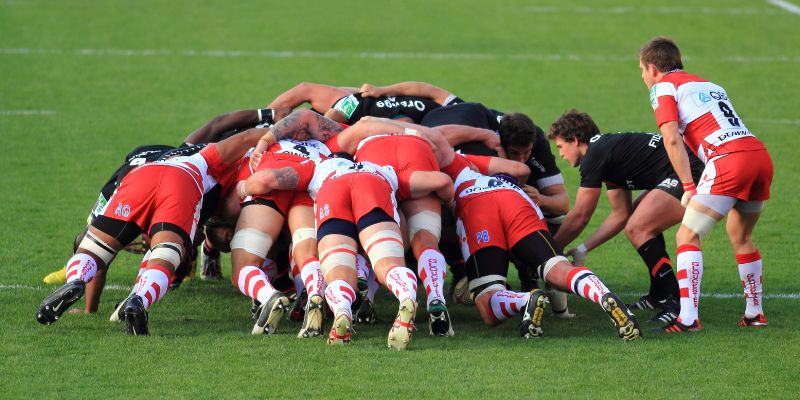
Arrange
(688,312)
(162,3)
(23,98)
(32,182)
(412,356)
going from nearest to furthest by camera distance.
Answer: (412,356) < (688,312) < (32,182) < (23,98) < (162,3)

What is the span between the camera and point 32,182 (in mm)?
12688

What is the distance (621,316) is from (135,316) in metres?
3.07

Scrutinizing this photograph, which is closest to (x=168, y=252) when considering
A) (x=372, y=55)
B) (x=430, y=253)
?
(x=430, y=253)

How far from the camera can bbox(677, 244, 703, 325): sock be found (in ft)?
25.6

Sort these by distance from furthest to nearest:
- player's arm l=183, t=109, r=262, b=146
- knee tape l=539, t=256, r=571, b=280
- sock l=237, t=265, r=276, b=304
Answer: player's arm l=183, t=109, r=262, b=146 < knee tape l=539, t=256, r=571, b=280 < sock l=237, t=265, r=276, b=304

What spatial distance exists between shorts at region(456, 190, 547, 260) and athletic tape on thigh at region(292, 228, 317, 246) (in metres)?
1.06

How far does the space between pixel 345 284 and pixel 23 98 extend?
10.8 m

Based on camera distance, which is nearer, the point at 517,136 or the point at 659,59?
the point at 659,59

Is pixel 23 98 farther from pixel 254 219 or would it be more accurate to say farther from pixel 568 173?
pixel 254 219

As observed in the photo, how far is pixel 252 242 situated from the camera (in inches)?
319

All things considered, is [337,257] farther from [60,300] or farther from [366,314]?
[60,300]

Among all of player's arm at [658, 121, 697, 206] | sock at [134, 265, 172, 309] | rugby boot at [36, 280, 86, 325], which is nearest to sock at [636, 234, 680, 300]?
player's arm at [658, 121, 697, 206]

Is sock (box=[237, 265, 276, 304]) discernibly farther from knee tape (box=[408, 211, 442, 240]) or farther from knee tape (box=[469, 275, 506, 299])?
knee tape (box=[469, 275, 506, 299])

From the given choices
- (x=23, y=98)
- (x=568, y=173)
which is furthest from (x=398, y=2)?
(x=568, y=173)
